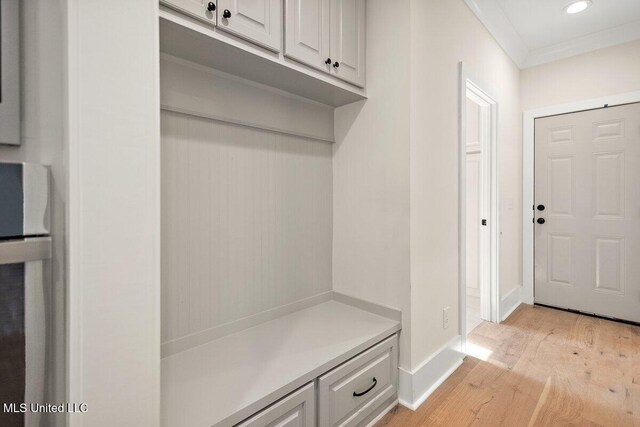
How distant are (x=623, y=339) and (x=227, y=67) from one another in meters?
3.54

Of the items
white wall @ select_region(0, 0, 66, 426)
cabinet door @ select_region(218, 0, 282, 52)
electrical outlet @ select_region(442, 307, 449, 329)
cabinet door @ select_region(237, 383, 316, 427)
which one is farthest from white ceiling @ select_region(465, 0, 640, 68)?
cabinet door @ select_region(237, 383, 316, 427)

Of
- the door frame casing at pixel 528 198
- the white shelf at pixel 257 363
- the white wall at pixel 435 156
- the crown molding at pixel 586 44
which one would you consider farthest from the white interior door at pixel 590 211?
the white shelf at pixel 257 363

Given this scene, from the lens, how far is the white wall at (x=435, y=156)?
1677 mm

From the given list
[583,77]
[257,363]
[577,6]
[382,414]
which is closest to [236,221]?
[257,363]

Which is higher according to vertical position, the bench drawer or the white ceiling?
the white ceiling

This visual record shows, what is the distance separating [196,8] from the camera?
3.44 feet

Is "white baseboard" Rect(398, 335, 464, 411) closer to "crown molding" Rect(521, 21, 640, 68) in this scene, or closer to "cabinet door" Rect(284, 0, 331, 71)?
"cabinet door" Rect(284, 0, 331, 71)

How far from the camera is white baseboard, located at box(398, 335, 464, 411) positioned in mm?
1654

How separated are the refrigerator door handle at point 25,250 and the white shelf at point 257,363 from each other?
0.63 metres

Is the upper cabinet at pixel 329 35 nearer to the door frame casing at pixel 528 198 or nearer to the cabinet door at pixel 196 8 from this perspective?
the cabinet door at pixel 196 8

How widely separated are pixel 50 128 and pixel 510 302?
3.61 m

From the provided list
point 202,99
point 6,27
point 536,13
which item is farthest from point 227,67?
point 536,13

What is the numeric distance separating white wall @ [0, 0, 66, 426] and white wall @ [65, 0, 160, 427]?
0.11 ft

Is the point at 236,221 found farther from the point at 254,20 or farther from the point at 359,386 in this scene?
the point at 359,386
